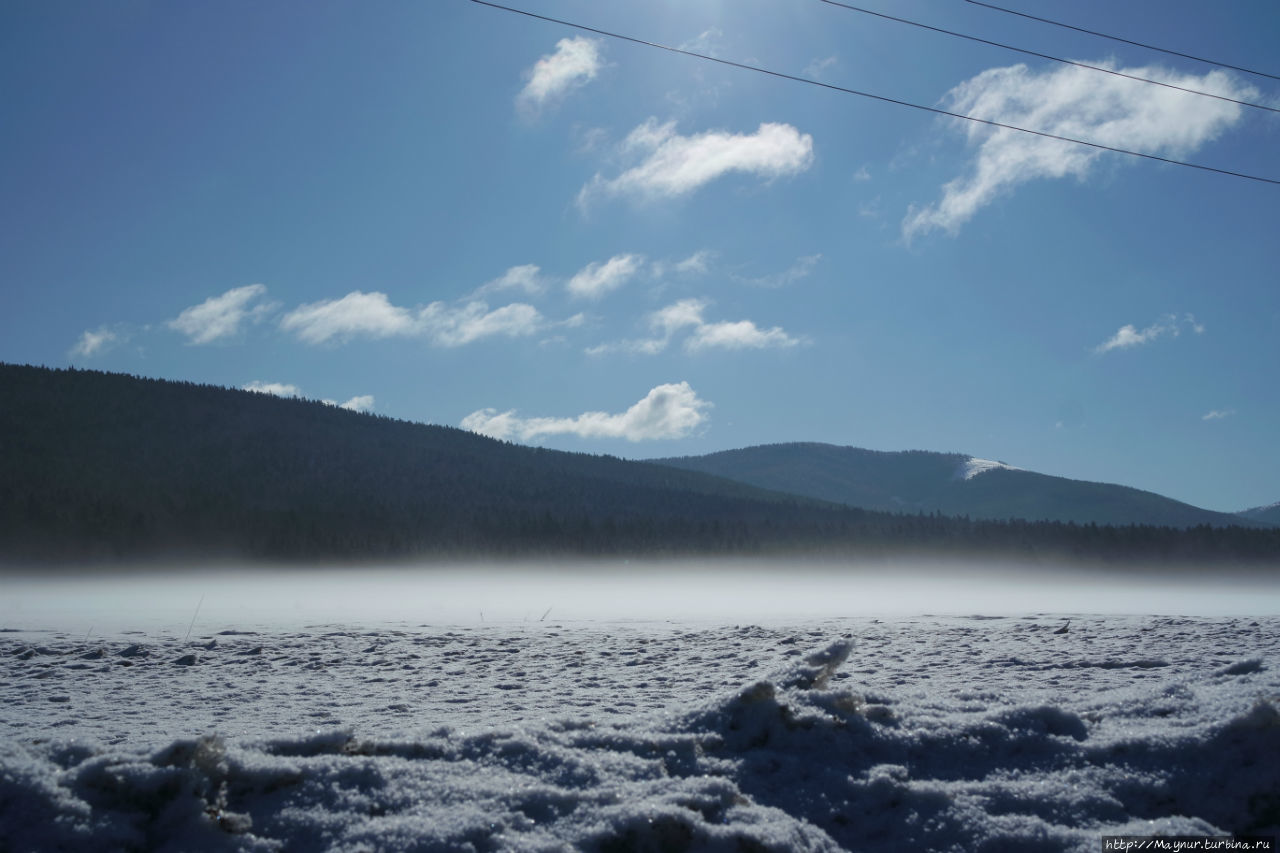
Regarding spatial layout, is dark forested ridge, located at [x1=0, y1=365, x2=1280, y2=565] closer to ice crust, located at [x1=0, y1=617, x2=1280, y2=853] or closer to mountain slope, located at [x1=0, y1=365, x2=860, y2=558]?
mountain slope, located at [x1=0, y1=365, x2=860, y2=558]

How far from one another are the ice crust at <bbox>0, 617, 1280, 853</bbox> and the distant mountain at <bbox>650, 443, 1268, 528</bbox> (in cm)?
12260

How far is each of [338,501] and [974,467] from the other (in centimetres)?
15611

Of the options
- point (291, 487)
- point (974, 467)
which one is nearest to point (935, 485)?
point (974, 467)

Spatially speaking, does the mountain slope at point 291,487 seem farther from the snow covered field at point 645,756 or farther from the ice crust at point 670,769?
the ice crust at point 670,769

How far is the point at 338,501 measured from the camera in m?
51.4

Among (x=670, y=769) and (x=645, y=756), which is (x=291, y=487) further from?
(x=670, y=769)

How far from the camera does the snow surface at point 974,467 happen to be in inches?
6692

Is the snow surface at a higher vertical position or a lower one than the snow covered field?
higher

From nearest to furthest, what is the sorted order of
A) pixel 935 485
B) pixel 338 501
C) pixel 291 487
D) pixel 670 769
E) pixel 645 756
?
pixel 670 769
pixel 645 756
pixel 338 501
pixel 291 487
pixel 935 485

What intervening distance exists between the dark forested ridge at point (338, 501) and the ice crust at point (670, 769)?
37629 mm

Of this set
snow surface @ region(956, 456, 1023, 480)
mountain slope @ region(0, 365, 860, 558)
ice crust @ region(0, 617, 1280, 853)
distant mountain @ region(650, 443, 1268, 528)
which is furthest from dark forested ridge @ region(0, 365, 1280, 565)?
snow surface @ region(956, 456, 1023, 480)

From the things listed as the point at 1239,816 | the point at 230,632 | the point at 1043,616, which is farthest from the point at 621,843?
the point at 1043,616

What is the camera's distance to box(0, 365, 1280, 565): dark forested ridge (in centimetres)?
4000

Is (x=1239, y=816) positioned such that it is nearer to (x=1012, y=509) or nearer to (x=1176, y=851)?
(x=1176, y=851)
